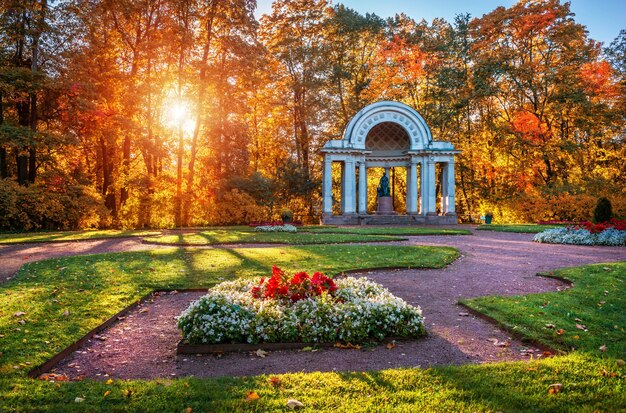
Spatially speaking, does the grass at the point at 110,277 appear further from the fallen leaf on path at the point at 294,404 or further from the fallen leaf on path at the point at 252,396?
the fallen leaf on path at the point at 294,404

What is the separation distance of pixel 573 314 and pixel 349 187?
22.5m

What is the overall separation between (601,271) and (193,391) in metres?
8.64

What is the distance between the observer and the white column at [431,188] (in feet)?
91.6

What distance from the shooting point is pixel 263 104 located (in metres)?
34.6

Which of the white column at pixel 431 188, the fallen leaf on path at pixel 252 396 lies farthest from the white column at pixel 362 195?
the fallen leaf on path at pixel 252 396

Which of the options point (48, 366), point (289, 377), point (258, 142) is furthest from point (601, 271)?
point (258, 142)

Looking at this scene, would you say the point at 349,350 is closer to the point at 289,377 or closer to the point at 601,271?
the point at 289,377

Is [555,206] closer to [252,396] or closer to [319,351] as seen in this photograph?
[319,351]

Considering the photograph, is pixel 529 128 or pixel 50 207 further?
pixel 529 128

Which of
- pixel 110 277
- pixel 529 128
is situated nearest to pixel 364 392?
pixel 110 277

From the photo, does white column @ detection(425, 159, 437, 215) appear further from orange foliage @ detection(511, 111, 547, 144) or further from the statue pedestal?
orange foliage @ detection(511, 111, 547, 144)

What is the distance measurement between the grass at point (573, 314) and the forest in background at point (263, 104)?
67.3 feet

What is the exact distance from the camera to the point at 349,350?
456cm

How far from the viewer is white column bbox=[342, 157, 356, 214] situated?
27.8 meters
